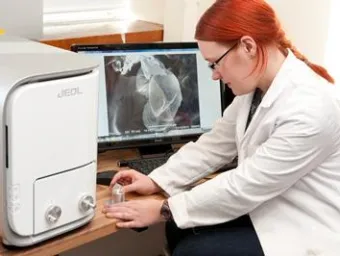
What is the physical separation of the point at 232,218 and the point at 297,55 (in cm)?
49

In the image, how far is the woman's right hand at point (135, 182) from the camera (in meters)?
1.61

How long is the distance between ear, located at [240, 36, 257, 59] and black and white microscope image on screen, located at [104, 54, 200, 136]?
20.7 inches

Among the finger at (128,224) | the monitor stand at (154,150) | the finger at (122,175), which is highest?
the finger at (122,175)

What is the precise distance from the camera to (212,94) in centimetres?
203

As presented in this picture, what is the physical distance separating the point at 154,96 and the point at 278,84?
0.55 metres

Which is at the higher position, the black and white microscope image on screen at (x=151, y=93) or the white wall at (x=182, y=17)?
the white wall at (x=182, y=17)

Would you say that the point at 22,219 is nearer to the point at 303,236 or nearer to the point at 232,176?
the point at 232,176

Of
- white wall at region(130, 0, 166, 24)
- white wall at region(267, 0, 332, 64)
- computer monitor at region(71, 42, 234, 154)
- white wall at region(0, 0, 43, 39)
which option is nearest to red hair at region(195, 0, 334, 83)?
computer monitor at region(71, 42, 234, 154)

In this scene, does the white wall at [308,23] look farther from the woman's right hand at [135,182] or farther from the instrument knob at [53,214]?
the instrument knob at [53,214]

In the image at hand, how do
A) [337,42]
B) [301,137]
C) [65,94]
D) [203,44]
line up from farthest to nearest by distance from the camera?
[337,42], [203,44], [301,137], [65,94]

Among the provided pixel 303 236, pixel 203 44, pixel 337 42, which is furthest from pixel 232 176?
pixel 337 42

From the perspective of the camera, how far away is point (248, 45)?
1.44 m

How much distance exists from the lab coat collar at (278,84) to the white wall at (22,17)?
84 cm

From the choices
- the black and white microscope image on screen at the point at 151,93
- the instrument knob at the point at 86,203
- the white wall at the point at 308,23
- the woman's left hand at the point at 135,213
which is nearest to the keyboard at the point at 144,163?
the black and white microscope image on screen at the point at 151,93
